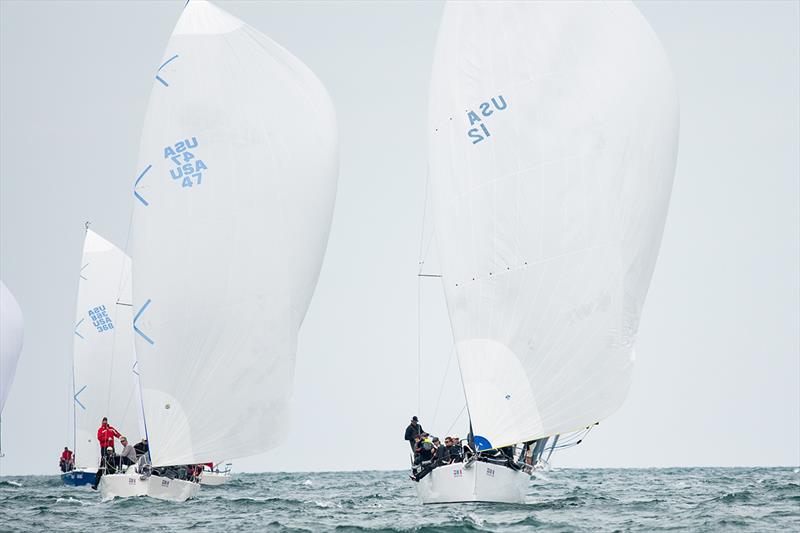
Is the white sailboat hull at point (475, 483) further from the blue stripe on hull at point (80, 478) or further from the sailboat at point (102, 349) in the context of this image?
the blue stripe on hull at point (80, 478)

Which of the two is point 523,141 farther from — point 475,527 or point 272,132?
point 475,527

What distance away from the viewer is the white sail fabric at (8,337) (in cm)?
4519

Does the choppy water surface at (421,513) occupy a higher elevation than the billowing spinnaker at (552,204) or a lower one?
lower

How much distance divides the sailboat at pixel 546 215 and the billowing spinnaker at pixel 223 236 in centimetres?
398

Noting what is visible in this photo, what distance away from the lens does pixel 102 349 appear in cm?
4962

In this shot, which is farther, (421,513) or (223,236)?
(223,236)

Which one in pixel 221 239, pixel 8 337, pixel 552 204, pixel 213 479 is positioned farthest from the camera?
pixel 213 479

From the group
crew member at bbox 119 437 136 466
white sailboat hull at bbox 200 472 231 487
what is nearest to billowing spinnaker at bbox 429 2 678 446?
crew member at bbox 119 437 136 466

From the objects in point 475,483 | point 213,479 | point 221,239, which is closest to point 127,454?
point 221,239

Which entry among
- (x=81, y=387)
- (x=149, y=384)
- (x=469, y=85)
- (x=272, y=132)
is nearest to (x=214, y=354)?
(x=149, y=384)

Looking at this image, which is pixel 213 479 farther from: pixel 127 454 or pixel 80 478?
pixel 127 454

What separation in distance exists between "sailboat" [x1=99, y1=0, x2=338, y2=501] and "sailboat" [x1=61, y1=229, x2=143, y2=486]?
651 inches

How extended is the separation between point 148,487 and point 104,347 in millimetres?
17919

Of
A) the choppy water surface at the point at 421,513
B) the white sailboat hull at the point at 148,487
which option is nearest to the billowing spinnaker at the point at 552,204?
the choppy water surface at the point at 421,513
